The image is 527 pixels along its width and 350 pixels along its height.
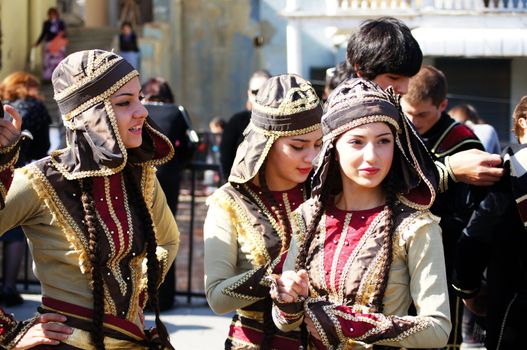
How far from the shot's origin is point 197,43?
24547 mm

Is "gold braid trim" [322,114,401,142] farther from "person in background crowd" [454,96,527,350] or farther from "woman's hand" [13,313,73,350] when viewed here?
"woman's hand" [13,313,73,350]

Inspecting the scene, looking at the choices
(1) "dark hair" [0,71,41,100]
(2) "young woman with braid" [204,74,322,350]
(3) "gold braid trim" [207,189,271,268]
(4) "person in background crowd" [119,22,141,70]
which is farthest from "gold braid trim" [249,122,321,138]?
(4) "person in background crowd" [119,22,141,70]

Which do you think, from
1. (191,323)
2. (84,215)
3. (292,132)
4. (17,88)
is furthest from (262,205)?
(17,88)

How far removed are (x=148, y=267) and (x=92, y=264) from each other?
29cm

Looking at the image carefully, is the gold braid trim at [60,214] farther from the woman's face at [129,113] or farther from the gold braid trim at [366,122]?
the gold braid trim at [366,122]

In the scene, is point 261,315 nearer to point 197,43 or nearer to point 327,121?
point 327,121

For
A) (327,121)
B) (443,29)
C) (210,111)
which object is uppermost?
(327,121)

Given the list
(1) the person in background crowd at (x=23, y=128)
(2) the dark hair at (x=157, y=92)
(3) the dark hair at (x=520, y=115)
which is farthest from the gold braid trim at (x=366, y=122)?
(1) the person in background crowd at (x=23, y=128)

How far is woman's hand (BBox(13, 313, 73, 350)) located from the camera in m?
3.96

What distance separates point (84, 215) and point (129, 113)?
1.40 ft

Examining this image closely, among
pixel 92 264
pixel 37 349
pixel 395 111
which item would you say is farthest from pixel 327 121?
pixel 37 349

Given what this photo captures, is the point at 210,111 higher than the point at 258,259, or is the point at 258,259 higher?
the point at 258,259

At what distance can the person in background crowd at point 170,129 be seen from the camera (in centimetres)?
768

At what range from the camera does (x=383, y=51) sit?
4668mm
